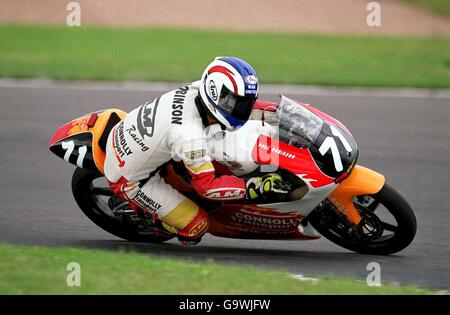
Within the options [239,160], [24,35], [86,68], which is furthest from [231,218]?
[24,35]

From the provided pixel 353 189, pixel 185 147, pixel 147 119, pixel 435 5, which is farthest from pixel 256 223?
pixel 435 5

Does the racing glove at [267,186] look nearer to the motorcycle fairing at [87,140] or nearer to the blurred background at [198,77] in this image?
the blurred background at [198,77]

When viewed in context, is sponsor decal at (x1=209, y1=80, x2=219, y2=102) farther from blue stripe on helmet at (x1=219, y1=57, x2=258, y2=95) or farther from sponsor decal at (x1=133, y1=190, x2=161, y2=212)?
sponsor decal at (x1=133, y1=190, x2=161, y2=212)

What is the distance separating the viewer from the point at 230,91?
21.4ft

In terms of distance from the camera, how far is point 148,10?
19.3 m

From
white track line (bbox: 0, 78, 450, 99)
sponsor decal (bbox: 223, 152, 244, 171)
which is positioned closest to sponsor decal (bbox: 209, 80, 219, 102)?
sponsor decal (bbox: 223, 152, 244, 171)

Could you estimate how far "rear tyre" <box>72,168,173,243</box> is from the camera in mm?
7562

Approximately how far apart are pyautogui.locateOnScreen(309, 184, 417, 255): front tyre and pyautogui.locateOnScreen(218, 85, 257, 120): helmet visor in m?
1.02

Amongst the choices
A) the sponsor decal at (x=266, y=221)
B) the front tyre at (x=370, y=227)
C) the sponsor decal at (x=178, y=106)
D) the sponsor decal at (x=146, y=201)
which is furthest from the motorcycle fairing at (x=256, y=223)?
the sponsor decal at (x=178, y=106)

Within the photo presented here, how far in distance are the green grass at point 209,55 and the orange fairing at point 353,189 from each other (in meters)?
6.78

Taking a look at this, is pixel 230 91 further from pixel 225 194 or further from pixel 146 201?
pixel 146 201

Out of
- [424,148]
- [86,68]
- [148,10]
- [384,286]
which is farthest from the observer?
A: [148,10]
